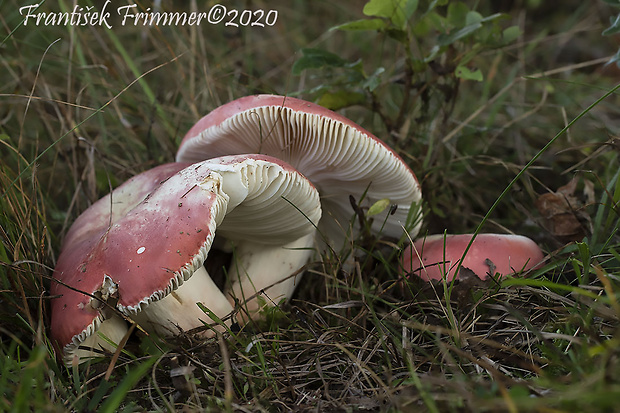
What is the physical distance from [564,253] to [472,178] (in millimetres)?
1098

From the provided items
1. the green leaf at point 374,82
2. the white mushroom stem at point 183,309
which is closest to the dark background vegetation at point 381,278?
the green leaf at point 374,82

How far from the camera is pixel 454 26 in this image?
272cm

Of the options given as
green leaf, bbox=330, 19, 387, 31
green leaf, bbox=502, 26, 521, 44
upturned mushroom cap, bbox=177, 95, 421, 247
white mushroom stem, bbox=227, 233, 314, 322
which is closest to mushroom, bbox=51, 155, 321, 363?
white mushroom stem, bbox=227, 233, 314, 322

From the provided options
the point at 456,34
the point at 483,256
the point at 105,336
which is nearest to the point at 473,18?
the point at 456,34

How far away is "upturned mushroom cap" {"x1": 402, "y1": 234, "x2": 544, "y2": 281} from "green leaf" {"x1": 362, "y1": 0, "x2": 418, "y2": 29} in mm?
1164

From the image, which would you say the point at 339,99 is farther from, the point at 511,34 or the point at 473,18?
the point at 511,34

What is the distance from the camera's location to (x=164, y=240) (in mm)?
1698

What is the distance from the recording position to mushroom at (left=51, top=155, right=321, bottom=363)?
5.53 feet

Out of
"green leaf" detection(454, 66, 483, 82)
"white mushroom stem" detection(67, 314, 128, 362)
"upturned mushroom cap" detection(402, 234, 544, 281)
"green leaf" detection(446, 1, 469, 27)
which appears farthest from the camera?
"green leaf" detection(446, 1, 469, 27)

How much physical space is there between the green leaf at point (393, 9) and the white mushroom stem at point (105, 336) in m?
1.85

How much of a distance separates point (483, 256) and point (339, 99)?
113 cm

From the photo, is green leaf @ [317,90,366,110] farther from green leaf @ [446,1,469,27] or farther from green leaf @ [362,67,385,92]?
green leaf @ [446,1,469,27]

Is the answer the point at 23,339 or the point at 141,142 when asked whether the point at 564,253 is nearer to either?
the point at 23,339

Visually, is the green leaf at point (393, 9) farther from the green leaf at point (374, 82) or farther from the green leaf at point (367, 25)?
the green leaf at point (374, 82)
